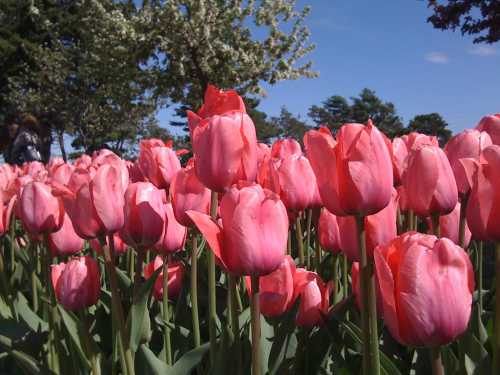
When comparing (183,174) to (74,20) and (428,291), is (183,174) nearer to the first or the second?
(428,291)

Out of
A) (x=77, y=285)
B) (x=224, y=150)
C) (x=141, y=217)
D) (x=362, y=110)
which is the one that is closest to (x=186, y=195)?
(x=141, y=217)

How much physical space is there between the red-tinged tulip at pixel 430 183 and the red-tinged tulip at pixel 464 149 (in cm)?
18

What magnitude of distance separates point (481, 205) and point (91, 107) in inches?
1084

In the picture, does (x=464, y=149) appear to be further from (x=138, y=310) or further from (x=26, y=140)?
(x=26, y=140)

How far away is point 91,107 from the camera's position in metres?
27.1

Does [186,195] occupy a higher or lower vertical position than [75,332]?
higher

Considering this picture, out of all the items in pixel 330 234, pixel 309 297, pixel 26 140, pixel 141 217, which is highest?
pixel 26 140

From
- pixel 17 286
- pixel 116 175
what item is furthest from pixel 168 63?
pixel 116 175

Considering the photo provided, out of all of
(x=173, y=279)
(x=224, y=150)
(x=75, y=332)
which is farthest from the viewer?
(x=173, y=279)

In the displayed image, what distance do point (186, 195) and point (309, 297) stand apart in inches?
16.0

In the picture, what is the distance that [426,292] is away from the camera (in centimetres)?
88

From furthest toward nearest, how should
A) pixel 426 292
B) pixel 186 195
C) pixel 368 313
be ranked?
pixel 186 195 → pixel 368 313 → pixel 426 292

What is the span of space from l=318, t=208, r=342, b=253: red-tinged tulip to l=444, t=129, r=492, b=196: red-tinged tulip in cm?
37

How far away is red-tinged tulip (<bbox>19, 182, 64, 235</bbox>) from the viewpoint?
159 cm
